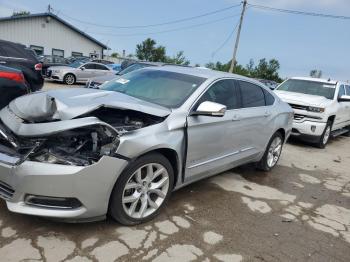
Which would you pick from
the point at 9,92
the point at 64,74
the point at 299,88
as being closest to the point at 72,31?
the point at 64,74

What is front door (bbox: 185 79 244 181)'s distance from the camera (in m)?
3.93

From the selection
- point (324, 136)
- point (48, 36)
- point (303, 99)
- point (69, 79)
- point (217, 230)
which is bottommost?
point (69, 79)

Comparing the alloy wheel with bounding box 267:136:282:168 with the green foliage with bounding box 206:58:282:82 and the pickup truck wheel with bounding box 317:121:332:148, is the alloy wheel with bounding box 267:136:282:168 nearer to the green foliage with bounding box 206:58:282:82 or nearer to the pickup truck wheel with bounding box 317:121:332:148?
the pickup truck wheel with bounding box 317:121:332:148

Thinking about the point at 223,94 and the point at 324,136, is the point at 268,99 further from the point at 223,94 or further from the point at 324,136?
the point at 324,136

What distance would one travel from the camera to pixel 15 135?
3.24 meters

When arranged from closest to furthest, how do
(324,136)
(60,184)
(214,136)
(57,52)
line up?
(60,184) → (214,136) → (324,136) → (57,52)

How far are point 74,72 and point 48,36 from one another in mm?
15208

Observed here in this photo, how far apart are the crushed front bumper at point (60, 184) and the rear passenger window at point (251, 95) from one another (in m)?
2.47

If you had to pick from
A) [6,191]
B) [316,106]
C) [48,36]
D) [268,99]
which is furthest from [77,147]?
[48,36]

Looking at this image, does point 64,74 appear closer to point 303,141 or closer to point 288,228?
point 303,141

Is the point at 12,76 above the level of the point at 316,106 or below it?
above

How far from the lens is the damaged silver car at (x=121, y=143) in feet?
9.66

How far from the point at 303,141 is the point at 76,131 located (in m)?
7.86

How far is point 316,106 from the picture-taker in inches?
334
